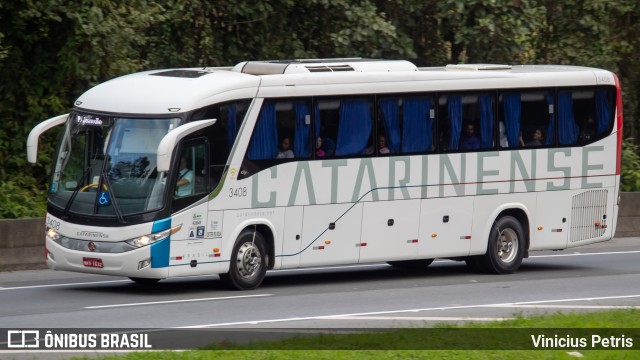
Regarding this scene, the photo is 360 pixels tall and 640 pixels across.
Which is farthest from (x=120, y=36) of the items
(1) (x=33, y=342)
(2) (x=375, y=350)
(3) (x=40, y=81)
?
(2) (x=375, y=350)

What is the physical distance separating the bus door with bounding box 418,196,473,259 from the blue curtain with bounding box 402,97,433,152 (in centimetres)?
84

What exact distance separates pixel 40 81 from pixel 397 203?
8.87 meters

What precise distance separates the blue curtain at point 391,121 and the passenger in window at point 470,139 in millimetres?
1263

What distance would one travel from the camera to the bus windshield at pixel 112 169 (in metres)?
17.1

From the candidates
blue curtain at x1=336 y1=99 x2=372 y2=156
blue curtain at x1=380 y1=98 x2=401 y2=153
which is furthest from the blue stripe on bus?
blue curtain at x1=380 y1=98 x2=401 y2=153

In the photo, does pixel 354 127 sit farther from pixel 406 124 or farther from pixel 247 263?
pixel 247 263

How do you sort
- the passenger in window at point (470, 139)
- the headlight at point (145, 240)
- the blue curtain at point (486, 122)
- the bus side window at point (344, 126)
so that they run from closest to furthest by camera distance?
the headlight at point (145, 240) < the bus side window at point (344, 126) < the passenger in window at point (470, 139) < the blue curtain at point (486, 122)

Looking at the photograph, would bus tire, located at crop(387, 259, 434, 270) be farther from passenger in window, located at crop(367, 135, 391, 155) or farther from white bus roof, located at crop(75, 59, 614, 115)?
white bus roof, located at crop(75, 59, 614, 115)

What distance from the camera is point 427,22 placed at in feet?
94.4

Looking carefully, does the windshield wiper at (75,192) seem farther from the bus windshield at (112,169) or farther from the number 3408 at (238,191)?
the number 3408 at (238,191)

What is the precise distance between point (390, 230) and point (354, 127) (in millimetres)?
1638

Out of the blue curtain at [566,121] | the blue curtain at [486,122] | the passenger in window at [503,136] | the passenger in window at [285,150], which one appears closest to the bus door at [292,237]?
the passenger in window at [285,150]

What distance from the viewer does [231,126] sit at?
17.9 meters

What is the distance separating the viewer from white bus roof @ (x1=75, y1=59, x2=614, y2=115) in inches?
693
